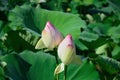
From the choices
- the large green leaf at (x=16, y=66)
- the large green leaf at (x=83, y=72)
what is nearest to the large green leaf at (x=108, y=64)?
the large green leaf at (x=83, y=72)

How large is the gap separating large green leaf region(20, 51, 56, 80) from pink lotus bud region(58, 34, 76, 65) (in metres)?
0.25

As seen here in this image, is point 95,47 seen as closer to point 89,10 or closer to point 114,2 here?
point 114,2

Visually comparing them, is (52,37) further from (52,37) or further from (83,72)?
(83,72)

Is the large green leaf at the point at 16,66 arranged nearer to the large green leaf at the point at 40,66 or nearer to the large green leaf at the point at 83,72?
the large green leaf at the point at 40,66

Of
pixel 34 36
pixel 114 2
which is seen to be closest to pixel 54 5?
pixel 114 2

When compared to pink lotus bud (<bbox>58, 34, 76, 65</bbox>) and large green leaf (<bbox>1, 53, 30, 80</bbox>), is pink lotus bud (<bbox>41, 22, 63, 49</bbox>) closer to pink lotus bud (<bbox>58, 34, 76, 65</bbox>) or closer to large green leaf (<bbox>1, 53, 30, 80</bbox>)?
pink lotus bud (<bbox>58, 34, 76, 65</bbox>)

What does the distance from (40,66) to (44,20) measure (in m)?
0.91

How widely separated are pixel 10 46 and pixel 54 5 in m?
2.01

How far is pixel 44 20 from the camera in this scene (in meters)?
2.41

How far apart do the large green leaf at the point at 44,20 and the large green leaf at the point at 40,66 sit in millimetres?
648

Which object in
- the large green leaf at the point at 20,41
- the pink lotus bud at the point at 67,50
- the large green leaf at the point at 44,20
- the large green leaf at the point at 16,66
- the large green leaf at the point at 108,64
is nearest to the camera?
the pink lotus bud at the point at 67,50

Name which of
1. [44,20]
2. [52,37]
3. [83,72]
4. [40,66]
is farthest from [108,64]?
[44,20]

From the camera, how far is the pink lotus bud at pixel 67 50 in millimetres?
1242

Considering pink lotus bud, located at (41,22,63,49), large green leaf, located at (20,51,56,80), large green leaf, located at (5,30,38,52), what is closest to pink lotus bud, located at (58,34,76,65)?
pink lotus bud, located at (41,22,63,49)
